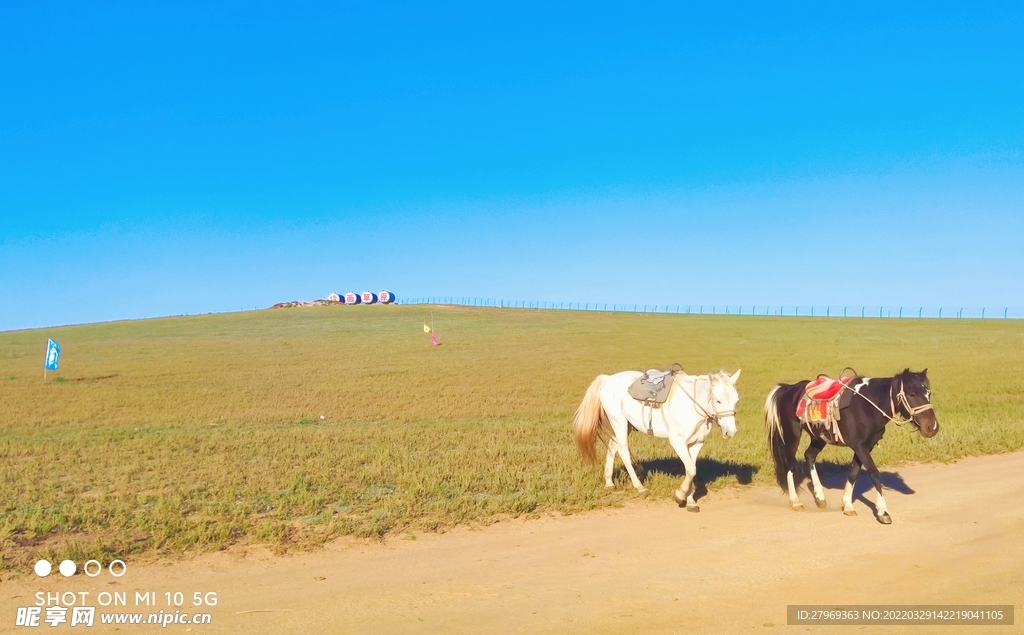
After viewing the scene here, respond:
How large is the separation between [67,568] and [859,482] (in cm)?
1183

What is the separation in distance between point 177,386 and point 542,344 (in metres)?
30.0

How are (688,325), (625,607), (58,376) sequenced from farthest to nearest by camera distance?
(688,325), (58,376), (625,607)

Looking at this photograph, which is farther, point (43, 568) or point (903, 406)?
point (903, 406)

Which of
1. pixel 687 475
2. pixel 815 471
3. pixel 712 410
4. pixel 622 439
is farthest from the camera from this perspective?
pixel 622 439

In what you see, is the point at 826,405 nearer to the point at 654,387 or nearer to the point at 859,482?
the point at 654,387

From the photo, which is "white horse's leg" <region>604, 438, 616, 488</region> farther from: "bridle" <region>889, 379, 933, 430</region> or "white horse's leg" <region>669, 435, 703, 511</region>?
"bridle" <region>889, 379, 933, 430</region>

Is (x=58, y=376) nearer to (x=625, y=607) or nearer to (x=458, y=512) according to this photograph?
(x=458, y=512)

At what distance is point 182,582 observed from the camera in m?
6.98

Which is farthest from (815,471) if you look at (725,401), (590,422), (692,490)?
(590,422)

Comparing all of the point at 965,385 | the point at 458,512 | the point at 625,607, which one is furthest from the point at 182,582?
the point at 965,385

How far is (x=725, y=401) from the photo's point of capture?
9648 mm

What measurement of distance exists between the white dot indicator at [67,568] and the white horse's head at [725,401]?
7910mm

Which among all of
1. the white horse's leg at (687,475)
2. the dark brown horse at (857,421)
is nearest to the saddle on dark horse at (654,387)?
the white horse's leg at (687,475)

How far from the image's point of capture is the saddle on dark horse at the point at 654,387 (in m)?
10.5
